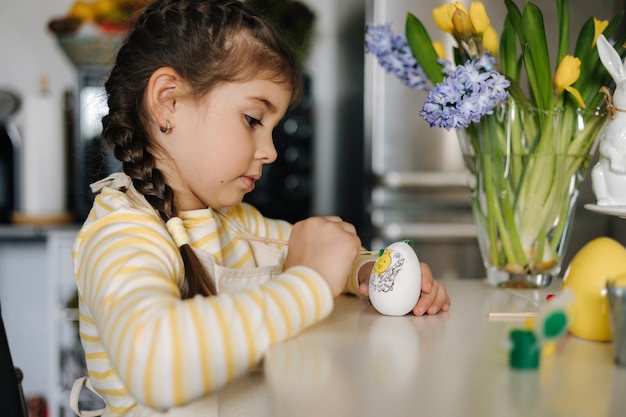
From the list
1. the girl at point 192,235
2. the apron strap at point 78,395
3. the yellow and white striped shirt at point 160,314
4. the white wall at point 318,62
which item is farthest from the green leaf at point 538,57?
the white wall at point 318,62

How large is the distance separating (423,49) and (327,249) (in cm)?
47

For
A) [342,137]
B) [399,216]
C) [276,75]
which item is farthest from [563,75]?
[342,137]

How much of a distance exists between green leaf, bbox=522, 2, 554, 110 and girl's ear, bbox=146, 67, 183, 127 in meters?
0.51

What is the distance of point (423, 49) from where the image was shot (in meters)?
1.21

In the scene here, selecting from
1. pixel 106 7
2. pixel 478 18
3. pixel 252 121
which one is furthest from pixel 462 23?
pixel 106 7

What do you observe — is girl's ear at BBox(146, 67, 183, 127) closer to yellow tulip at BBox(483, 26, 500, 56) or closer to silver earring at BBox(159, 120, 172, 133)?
silver earring at BBox(159, 120, 172, 133)

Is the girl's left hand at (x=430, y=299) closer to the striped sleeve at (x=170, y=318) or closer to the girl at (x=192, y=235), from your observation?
the girl at (x=192, y=235)

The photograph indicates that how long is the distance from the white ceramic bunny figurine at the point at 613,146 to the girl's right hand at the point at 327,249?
346 mm

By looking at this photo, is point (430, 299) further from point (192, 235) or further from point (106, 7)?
point (106, 7)

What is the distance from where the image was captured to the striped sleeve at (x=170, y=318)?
2.35 ft

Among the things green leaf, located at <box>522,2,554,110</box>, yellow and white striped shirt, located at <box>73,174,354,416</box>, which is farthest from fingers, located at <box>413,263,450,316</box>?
green leaf, located at <box>522,2,554,110</box>

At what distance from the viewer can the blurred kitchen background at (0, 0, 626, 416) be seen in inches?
91.3

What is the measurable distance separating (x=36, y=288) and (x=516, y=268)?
217cm

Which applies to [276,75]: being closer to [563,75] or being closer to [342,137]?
[563,75]
